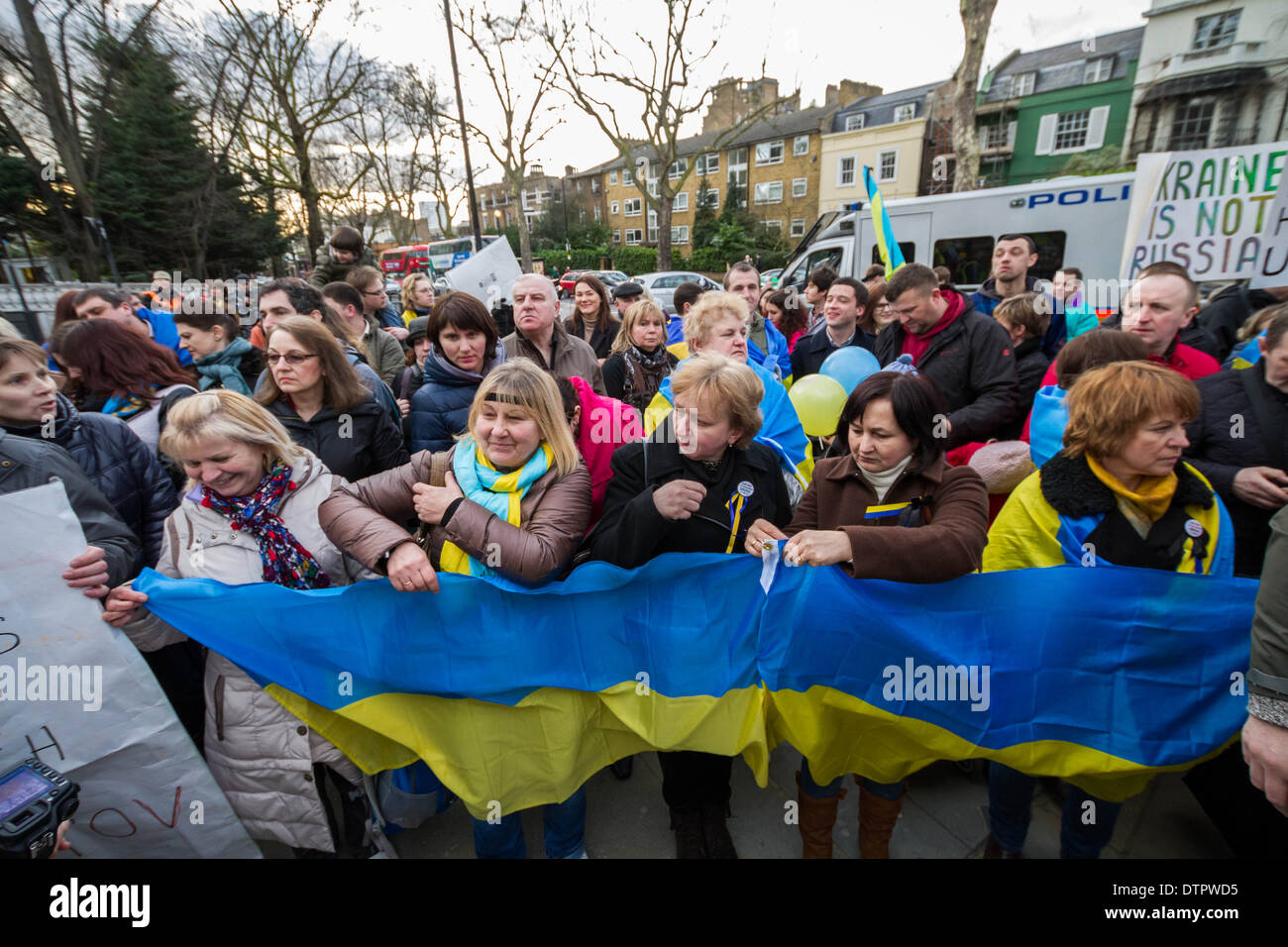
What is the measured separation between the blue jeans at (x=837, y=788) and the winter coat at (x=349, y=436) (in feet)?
8.09

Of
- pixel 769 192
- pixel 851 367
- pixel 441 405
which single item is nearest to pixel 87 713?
pixel 441 405

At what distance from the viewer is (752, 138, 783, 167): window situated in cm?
3834

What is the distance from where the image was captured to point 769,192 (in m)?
39.2

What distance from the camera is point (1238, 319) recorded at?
4.30m

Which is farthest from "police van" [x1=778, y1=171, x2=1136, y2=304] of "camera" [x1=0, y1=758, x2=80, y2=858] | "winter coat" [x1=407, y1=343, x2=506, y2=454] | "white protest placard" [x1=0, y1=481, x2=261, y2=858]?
"camera" [x1=0, y1=758, x2=80, y2=858]

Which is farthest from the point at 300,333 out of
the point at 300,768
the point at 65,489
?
the point at 300,768

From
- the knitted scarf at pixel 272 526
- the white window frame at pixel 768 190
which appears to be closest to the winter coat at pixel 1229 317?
the knitted scarf at pixel 272 526

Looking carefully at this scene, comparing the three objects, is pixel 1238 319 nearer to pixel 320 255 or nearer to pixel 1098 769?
pixel 1098 769

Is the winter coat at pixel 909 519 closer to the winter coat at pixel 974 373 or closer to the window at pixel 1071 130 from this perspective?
the winter coat at pixel 974 373

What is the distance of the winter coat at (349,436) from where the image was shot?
9.26 feet

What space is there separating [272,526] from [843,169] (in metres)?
39.9

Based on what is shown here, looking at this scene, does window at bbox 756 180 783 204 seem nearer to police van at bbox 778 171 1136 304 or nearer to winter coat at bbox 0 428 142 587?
police van at bbox 778 171 1136 304

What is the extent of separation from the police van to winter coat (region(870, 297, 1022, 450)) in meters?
4.50

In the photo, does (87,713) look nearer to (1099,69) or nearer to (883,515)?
(883,515)
